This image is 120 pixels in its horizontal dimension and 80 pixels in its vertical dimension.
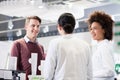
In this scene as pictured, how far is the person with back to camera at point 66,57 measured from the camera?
95.3 inches

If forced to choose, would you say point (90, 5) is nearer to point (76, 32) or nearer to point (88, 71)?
point (76, 32)

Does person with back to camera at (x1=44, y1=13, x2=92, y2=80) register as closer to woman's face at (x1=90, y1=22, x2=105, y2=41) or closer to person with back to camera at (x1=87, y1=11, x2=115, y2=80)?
person with back to camera at (x1=87, y1=11, x2=115, y2=80)

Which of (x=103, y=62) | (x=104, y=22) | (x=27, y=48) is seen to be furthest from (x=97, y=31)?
(x=27, y=48)

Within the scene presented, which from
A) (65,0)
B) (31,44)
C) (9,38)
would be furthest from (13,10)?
(9,38)

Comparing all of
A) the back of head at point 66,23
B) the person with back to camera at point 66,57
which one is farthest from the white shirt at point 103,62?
the back of head at point 66,23

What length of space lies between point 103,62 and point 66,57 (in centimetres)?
45

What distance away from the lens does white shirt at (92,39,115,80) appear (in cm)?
264

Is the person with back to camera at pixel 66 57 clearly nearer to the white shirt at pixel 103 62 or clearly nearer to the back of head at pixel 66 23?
the back of head at pixel 66 23

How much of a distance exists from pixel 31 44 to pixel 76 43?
2.70 ft

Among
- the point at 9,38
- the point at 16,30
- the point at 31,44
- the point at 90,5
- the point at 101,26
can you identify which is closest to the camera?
the point at 101,26

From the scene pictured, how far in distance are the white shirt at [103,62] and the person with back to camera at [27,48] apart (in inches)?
26.4

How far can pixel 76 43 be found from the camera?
101 inches

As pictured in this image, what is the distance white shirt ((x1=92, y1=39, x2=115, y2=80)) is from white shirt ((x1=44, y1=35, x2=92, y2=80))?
173 mm

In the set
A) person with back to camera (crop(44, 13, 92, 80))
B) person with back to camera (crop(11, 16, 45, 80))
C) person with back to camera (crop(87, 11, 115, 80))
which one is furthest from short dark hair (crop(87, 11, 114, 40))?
person with back to camera (crop(11, 16, 45, 80))
